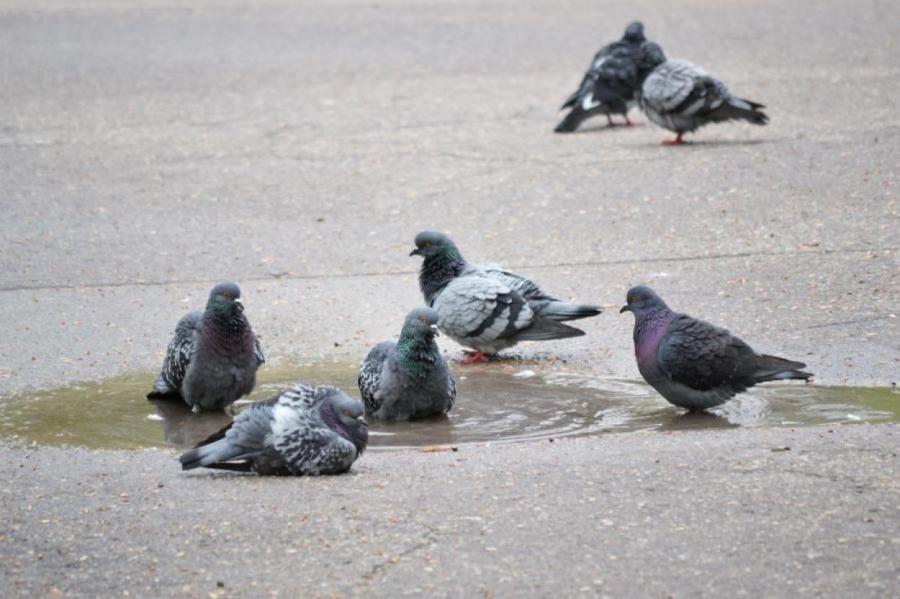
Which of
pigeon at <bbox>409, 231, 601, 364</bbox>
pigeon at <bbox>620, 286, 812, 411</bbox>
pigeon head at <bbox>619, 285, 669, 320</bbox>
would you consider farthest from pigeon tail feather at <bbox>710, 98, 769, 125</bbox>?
pigeon at <bbox>620, 286, 812, 411</bbox>

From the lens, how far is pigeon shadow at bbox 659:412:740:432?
20.4 feet

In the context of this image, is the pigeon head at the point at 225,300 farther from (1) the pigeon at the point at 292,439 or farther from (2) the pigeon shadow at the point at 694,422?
(2) the pigeon shadow at the point at 694,422

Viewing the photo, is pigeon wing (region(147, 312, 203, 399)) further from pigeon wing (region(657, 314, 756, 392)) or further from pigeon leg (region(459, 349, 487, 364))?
pigeon wing (region(657, 314, 756, 392))

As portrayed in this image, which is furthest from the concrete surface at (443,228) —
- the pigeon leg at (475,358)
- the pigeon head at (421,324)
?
the pigeon head at (421,324)

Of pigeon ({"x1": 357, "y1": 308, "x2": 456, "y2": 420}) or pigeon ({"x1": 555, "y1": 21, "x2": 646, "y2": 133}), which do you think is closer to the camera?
pigeon ({"x1": 357, "y1": 308, "x2": 456, "y2": 420})

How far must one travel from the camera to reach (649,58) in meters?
12.7

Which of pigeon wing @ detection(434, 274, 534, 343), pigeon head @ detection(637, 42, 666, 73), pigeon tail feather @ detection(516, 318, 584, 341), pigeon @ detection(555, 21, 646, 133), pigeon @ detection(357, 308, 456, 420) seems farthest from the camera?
pigeon head @ detection(637, 42, 666, 73)

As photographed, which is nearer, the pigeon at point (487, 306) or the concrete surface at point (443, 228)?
the concrete surface at point (443, 228)

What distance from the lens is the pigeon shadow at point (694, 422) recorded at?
6.22 m

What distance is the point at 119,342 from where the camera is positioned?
Result: 25.8 ft

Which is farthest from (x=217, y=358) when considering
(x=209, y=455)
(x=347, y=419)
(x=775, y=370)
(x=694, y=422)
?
(x=775, y=370)

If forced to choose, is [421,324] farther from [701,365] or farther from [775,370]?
[775,370]

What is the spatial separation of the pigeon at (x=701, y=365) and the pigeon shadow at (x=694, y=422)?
1.7 inches

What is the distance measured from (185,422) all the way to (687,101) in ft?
20.4
